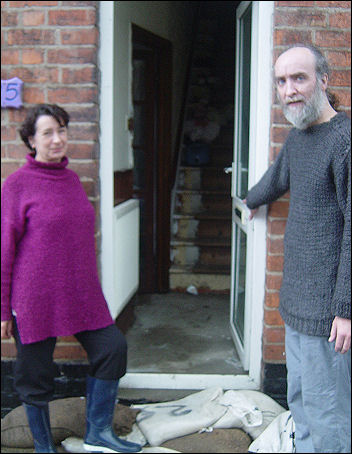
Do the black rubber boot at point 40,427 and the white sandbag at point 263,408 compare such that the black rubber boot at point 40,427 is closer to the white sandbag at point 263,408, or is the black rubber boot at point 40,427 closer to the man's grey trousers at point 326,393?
the white sandbag at point 263,408

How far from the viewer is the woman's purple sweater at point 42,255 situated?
2.29m

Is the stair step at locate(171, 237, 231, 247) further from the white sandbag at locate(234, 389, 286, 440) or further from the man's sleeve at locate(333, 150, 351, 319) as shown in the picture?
the man's sleeve at locate(333, 150, 351, 319)

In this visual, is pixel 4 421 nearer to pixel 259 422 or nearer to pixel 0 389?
pixel 0 389

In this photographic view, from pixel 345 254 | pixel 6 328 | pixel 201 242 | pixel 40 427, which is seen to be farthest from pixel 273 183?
pixel 201 242

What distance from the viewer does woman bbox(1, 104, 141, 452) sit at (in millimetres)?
2309

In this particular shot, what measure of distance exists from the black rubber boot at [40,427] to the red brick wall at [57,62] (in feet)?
3.93

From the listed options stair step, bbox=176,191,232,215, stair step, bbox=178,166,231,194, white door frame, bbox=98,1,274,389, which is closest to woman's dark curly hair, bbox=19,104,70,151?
white door frame, bbox=98,1,274,389

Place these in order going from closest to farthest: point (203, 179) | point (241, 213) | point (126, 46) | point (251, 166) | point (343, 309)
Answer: point (343, 309) < point (251, 166) < point (241, 213) < point (126, 46) < point (203, 179)

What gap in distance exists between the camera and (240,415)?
273 centimetres

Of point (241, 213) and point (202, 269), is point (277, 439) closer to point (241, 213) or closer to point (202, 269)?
point (241, 213)

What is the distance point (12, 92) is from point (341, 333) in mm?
1991

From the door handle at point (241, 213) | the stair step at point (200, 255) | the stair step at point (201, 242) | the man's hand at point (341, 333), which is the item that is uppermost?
the door handle at point (241, 213)

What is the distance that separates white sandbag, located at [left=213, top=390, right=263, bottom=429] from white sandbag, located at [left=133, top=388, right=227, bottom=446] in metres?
0.03

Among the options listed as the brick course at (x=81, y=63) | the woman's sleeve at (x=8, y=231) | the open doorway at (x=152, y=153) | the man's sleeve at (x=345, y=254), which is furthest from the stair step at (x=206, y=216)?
the man's sleeve at (x=345, y=254)
